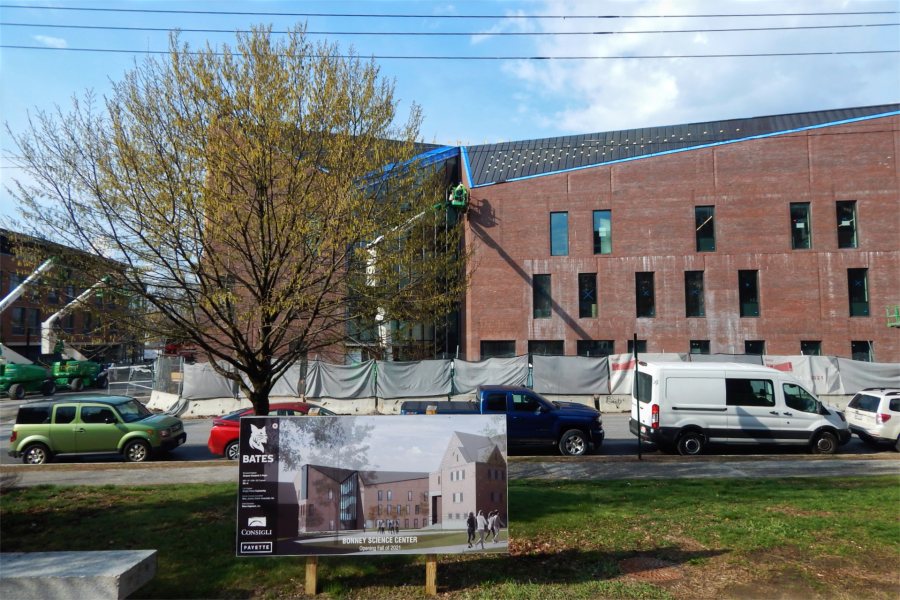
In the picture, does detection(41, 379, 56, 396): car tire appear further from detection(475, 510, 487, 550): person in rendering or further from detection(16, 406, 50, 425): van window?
detection(475, 510, 487, 550): person in rendering

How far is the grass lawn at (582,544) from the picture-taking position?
5.65m

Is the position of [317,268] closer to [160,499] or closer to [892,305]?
[160,499]

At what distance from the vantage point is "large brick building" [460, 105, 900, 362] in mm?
29641

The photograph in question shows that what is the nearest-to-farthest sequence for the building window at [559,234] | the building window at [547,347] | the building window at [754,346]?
the building window at [754,346]
the building window at [547,347]
the building window at [559,234]

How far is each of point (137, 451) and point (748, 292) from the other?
29.7 m

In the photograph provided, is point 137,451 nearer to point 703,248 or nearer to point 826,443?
point 826,443

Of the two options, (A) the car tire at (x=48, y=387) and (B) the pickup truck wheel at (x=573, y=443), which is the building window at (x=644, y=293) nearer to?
(B) the pickup truck wheel at (x=573, y=443)

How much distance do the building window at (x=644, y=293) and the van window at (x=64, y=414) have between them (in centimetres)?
2623

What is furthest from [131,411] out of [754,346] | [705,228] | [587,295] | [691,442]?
[754,346]

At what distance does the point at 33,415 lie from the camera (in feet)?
46.9

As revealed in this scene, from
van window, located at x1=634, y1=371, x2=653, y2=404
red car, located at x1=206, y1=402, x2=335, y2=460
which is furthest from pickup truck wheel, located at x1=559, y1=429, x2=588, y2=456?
red car, located at x1=206, y1=402, x2=335, y2=460

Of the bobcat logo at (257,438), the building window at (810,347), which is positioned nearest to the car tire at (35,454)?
the bobcat logo at (257,438)

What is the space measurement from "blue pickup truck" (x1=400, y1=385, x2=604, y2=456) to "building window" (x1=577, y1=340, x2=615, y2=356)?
16897 millimetres

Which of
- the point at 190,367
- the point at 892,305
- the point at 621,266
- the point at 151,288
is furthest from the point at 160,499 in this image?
the point at 892,305
